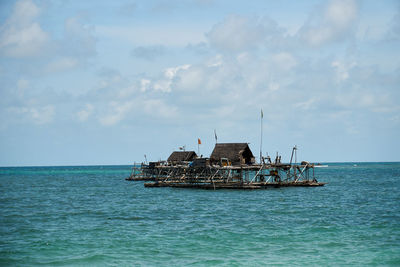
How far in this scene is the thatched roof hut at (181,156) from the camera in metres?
67.1

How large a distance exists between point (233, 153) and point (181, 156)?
16.5 meters

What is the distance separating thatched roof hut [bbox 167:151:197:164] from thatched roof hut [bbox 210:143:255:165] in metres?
13.3

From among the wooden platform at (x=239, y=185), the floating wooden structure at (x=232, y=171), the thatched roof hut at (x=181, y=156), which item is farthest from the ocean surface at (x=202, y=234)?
the thatched roof hut at (x=181, y=156)

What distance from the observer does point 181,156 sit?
67812 mm

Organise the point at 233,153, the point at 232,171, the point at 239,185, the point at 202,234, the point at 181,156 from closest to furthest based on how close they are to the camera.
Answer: the point at 202,234 → the point at 239,185 → the point at 233,153 → the point at 232,171 → the point at 181,156

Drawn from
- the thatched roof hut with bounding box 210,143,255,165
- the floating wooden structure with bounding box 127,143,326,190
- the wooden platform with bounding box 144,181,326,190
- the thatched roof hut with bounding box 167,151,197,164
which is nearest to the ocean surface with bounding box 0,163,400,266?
the wooden platform with bounding box 144,181,326,190

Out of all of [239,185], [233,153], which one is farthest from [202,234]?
[233,153]

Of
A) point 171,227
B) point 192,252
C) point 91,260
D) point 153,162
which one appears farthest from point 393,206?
point 153,162

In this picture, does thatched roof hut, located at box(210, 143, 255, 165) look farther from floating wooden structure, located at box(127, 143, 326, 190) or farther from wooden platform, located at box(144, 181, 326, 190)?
wooden platform, located at box(144, 181, 326, 190)

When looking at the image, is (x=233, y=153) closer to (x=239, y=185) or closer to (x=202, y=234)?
(x=239, y=185)

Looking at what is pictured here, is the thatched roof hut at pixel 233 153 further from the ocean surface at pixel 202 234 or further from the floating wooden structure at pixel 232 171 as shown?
the ocean surface at pixel 202 234

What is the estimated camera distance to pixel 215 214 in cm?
2709

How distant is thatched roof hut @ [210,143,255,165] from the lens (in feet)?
172

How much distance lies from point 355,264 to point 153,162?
188 ft
